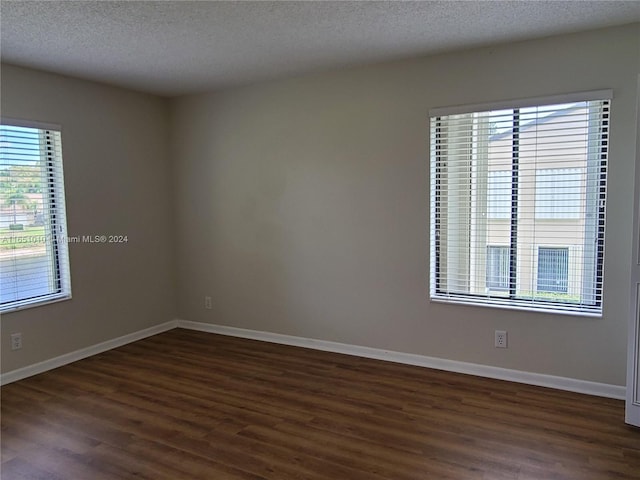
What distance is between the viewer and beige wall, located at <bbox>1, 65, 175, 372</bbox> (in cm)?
373

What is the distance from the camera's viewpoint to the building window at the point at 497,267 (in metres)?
3.43

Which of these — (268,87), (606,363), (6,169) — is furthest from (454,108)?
(6,169)

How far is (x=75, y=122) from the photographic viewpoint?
13.1ft

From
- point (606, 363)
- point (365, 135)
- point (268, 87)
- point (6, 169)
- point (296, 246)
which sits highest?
point (268, 87)

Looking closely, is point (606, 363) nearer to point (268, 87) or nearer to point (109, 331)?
point (268, 87)

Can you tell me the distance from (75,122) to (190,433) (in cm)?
288

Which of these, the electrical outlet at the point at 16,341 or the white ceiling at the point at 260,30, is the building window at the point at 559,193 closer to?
the white ceiling at the point at 260,30

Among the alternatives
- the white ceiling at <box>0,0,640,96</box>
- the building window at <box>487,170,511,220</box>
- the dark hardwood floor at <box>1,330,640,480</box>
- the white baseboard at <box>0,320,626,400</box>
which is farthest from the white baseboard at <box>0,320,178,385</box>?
the building window at <box>487,170,511,220</box>

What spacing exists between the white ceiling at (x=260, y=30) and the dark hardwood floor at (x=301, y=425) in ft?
8.06

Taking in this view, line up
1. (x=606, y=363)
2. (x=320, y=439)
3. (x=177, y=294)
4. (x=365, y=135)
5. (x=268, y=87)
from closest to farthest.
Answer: (x=320, y=439) < (x=606, y=363) < (x=365, y=135) < (x=268, y=87) < (x=177, y=294)

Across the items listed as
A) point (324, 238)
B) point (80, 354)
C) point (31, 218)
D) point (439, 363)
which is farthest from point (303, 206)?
point (80, 354)

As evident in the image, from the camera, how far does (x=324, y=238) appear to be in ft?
13.5

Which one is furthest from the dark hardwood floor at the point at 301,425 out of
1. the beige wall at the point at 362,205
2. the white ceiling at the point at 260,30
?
the white ceiling at the point at 260,30

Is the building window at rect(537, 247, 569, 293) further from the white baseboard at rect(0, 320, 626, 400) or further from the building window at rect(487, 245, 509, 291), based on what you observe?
the white baseboard at rect(0, 320, 626, 400)
